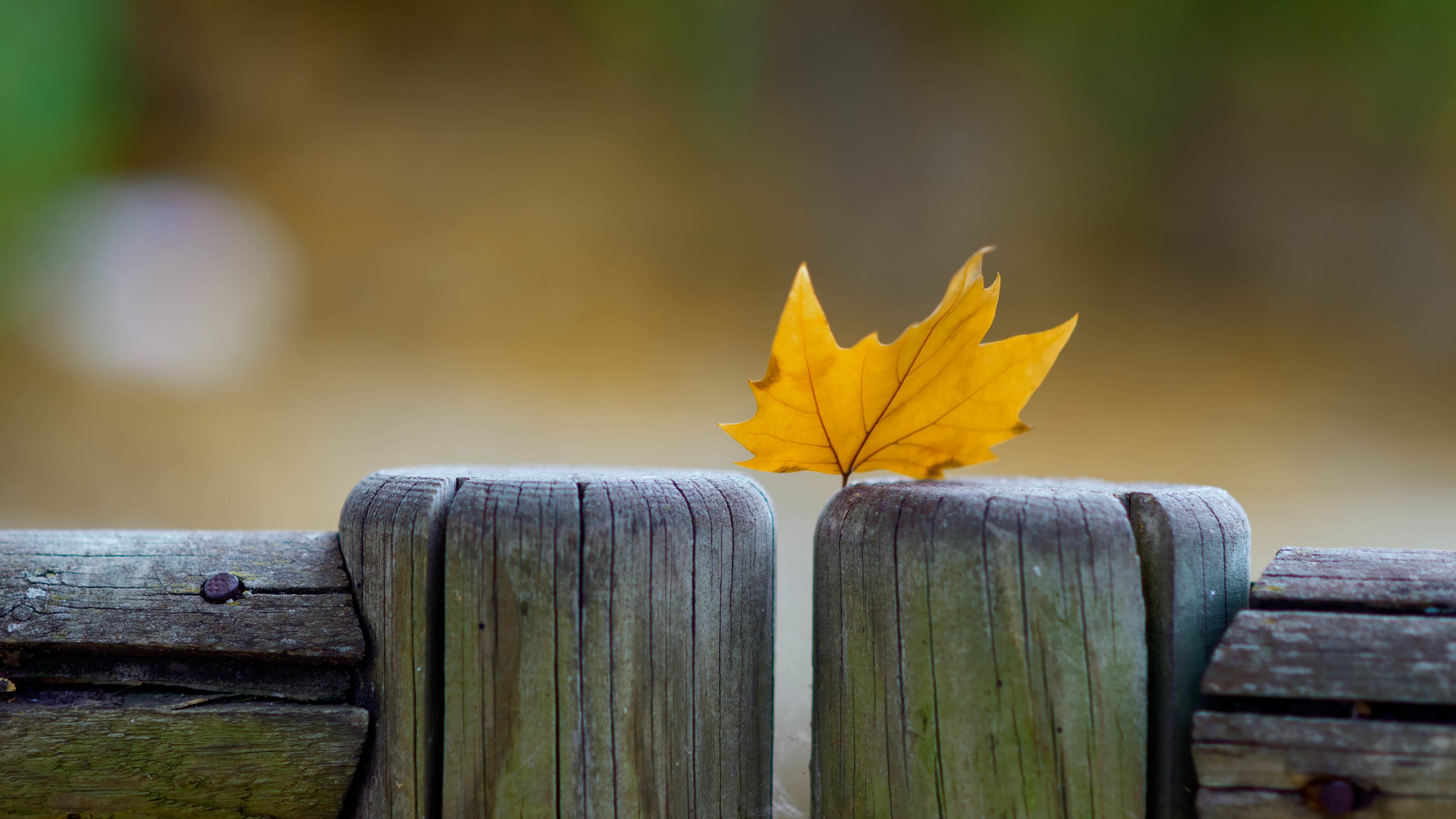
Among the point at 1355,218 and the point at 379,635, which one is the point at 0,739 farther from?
the point at 1355,218

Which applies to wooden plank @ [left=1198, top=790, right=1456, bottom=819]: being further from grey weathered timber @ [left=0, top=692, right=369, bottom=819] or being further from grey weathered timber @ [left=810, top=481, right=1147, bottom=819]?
grey weathered timber @ [left=0, top=692, right=369, bottom=819]

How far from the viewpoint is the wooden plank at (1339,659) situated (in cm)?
65

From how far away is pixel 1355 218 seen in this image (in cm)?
328

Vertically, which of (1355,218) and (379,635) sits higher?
(1355,218)

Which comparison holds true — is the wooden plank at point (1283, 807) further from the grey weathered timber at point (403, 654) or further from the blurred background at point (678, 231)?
the blurred background at point (678, 231)

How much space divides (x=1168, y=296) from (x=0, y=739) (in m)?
3.90

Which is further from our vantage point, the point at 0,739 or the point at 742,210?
the point at 742,210

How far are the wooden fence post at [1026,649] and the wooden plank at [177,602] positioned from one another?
51cm

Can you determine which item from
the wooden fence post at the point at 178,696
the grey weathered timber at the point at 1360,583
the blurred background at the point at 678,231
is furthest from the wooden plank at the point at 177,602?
the blurred background at the point at 678,231

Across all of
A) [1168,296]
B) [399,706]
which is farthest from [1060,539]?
[1168,296]

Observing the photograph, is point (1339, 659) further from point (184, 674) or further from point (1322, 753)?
point (184, 674)

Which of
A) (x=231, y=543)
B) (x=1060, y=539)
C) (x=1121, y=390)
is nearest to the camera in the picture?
(x=1060, y=539)

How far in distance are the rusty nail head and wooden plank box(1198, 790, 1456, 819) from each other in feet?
3.01

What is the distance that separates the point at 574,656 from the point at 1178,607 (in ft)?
1.87
